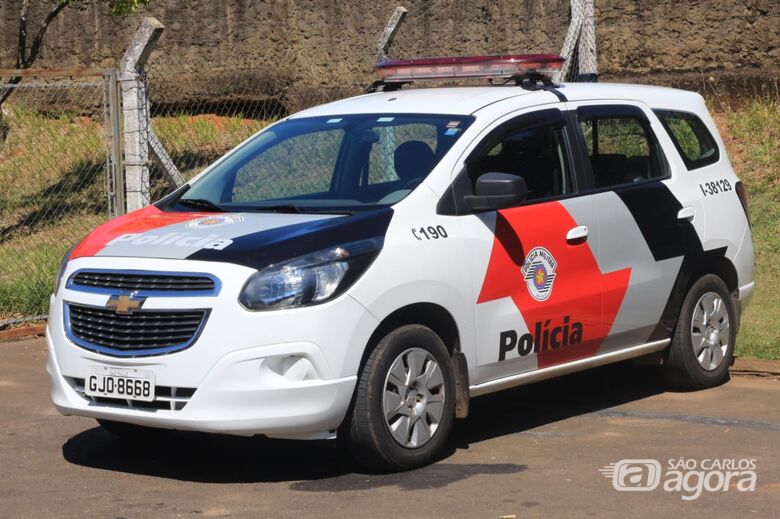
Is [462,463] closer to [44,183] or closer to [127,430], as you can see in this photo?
[127,430]

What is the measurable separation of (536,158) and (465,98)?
482 millimetres

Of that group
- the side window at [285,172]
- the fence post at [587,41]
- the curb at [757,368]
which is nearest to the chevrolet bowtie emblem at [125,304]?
the side window at [285,172]

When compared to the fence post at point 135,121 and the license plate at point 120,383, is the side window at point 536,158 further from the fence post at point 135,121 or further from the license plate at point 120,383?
the fence post at point 135,121

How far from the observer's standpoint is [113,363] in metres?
6.02

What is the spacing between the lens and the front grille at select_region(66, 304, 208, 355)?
5848mm

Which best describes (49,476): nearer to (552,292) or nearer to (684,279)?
(552,292)

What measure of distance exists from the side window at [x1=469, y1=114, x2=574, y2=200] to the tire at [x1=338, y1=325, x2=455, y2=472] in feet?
3.60

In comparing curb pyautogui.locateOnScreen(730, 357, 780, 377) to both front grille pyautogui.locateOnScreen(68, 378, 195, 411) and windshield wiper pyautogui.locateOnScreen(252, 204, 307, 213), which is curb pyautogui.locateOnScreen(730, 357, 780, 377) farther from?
front grille pyautogui.locateOnScreen(68, 378, 195, 411)

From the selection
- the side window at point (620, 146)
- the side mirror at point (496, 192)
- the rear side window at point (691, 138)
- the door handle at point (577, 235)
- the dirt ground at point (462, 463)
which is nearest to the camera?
the dirt ground at point (462, 463)

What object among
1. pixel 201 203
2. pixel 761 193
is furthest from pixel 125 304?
pixel 761 193

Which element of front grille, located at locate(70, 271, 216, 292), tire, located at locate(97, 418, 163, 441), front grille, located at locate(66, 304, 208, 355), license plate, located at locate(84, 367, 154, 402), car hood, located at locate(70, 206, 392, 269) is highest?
car hood, located at locate(70, 206, 392, 269)

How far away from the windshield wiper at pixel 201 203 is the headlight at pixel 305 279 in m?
1.04

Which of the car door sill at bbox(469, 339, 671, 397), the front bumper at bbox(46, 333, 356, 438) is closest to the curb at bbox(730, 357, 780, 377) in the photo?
the car door sill at bbox(469, 339, 671, 397)

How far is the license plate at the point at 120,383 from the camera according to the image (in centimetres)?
593
